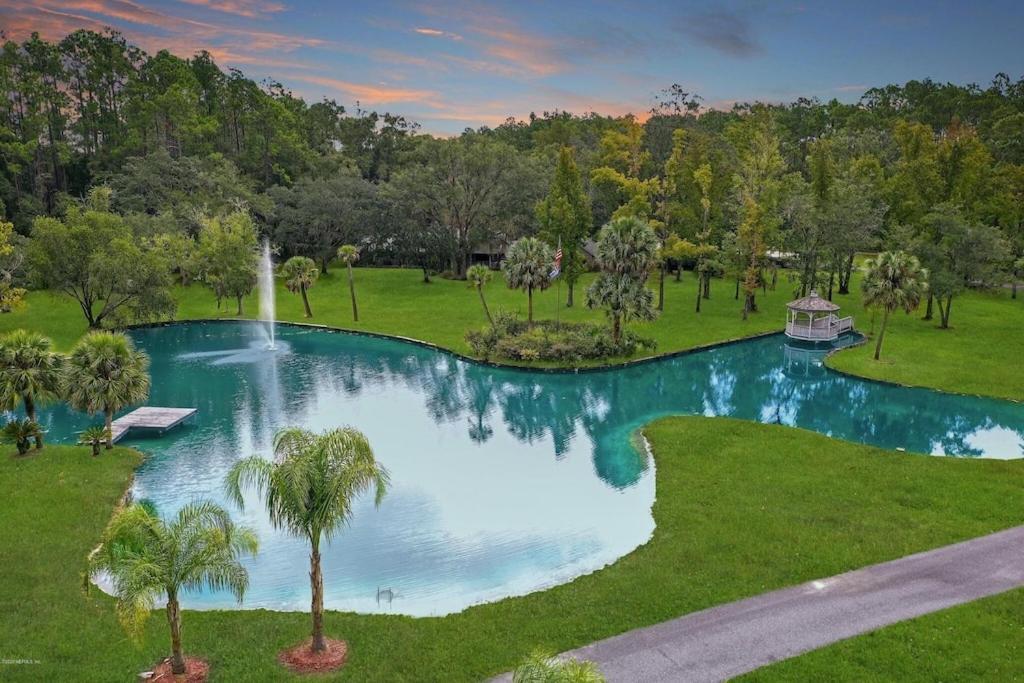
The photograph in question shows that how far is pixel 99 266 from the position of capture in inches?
1908

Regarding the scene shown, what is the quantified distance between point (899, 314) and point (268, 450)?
164 ft

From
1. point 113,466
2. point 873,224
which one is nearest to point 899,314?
point 873,224

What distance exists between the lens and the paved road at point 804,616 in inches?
639

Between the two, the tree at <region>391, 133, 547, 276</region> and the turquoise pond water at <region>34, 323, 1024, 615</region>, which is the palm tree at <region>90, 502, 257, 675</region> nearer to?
the turquoise pond water at <region>34, 323, 1024, 615</region>

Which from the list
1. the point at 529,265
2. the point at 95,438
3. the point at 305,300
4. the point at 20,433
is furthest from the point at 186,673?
the point at 305,300

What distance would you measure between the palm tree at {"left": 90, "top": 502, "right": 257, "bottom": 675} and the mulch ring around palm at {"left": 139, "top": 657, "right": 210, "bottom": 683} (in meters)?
1.10

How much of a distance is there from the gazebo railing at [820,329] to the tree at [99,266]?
44.9 m

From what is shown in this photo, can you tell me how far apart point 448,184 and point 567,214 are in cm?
1919

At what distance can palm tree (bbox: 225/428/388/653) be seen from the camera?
1555 centimetres

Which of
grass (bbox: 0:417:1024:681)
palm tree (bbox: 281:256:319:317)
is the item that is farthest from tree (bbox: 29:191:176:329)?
grass (bbox: 0:417:1024:681)

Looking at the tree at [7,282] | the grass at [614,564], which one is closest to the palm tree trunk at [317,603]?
the grass at [614,564]

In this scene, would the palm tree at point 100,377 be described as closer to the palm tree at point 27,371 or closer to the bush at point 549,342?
the palm tree at point 27,371

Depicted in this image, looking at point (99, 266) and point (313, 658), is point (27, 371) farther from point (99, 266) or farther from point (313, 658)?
point (99, 266)

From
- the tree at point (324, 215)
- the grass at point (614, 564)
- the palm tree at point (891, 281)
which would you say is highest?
the tree at point (324, 215)
